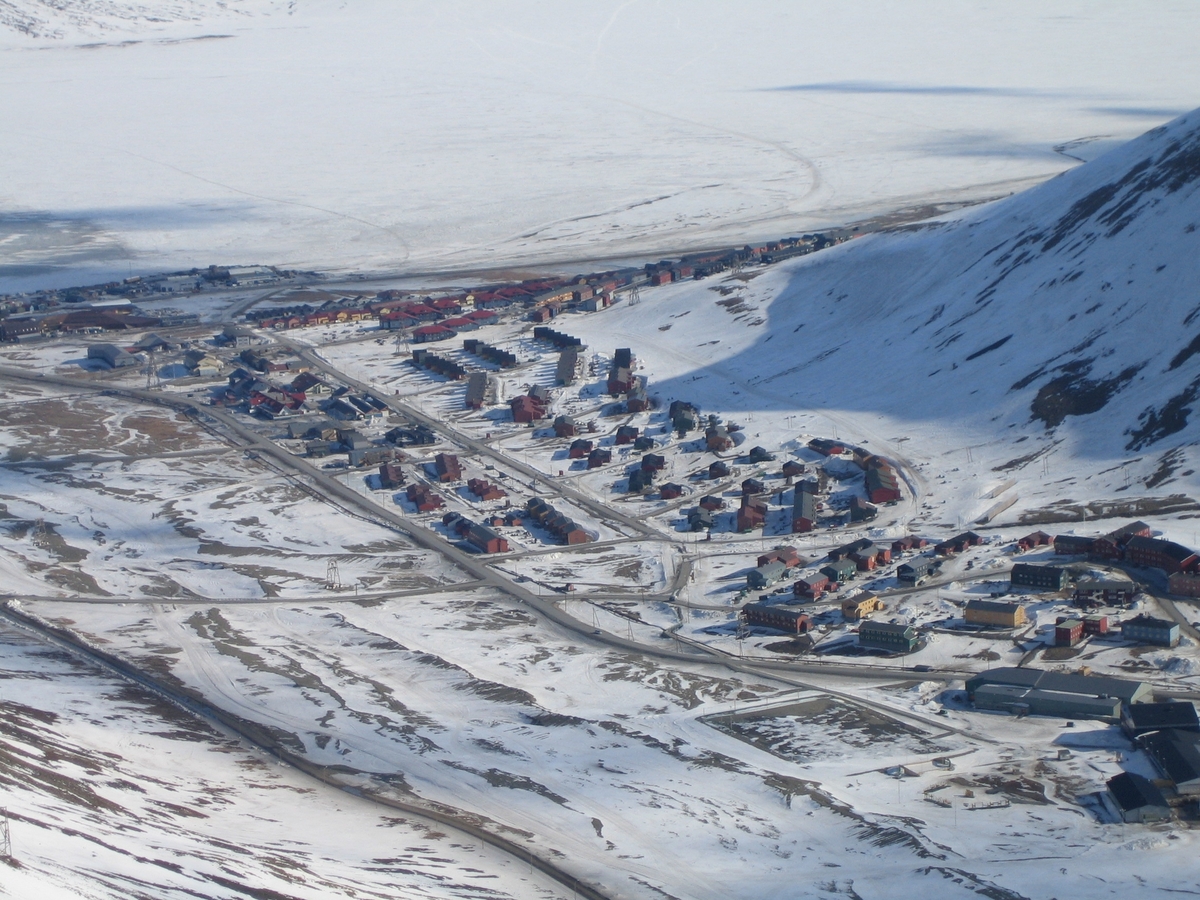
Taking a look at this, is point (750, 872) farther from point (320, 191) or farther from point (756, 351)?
point (320, 191)

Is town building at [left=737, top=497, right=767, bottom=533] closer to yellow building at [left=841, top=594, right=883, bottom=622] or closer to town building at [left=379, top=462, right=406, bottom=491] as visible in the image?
yellow building at [left=841, top=594, right=883, bottom=622]

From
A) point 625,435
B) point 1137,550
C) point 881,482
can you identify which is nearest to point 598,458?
point 625,435

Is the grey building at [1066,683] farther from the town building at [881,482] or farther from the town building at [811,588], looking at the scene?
the town building at [881,482]

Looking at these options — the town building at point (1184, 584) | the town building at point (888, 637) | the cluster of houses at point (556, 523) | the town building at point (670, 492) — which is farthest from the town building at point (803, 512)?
the town building at point (1184, 584)

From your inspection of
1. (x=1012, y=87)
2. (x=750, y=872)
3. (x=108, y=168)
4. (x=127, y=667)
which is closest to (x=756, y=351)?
(x=127, y=667)

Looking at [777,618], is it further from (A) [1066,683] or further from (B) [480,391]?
(B) [480,391]

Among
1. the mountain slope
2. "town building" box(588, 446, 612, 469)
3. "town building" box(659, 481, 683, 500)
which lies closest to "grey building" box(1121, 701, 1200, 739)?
the mountain slope
